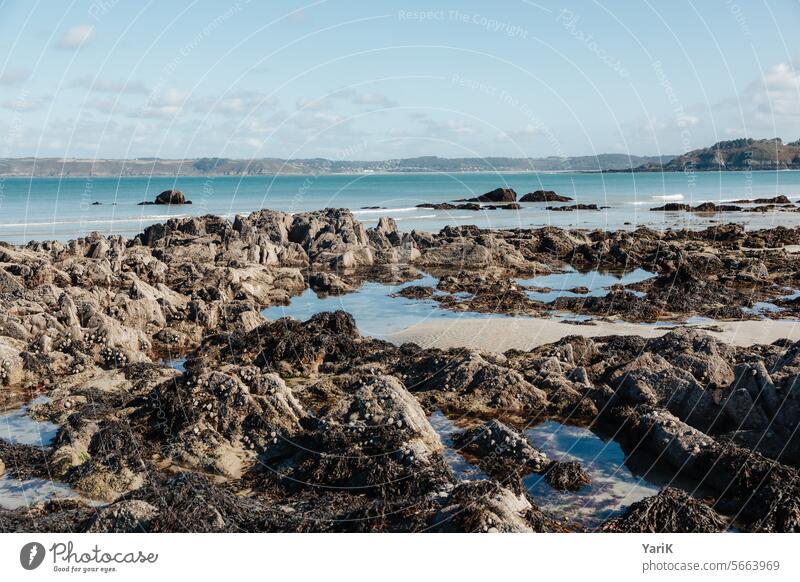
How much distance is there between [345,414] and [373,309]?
1289 centimetres

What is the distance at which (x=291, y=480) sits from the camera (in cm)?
968

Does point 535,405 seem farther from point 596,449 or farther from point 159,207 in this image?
point 159,207

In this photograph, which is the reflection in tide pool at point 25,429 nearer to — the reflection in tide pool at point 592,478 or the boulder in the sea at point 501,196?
the reflection in tide pool at point 592,478

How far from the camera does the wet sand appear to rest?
17.9m

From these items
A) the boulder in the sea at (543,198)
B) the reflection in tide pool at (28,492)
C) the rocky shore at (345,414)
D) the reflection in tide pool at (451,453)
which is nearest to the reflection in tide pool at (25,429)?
the rocky shore at (345,414)

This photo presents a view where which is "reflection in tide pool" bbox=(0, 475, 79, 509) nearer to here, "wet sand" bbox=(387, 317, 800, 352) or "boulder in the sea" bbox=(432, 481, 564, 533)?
"boulder in the sea" bbox=(432, 481, 564, 533)

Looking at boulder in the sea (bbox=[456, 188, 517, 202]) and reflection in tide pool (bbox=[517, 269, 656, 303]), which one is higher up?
boulder in the sea (bbox=[456, 188, 517, 202])

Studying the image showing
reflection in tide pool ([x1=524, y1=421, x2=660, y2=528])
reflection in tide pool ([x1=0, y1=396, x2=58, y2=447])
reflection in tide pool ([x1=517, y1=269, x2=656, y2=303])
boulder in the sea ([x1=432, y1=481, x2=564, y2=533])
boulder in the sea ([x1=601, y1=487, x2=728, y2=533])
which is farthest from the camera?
reflection in tide pool ([x1=517, y1=269, x2=656, y2=303])

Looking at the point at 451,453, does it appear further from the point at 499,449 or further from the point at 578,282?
the point at 578,282

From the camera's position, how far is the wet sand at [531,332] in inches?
703

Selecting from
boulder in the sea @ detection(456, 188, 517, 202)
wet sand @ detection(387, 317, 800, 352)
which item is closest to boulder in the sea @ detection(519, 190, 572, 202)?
boulder in the sea @ detection(456, 188, 517, 202)

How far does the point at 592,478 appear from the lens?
389 inches

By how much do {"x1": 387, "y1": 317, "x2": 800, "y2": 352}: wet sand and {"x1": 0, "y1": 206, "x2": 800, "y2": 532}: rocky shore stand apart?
1.26m
